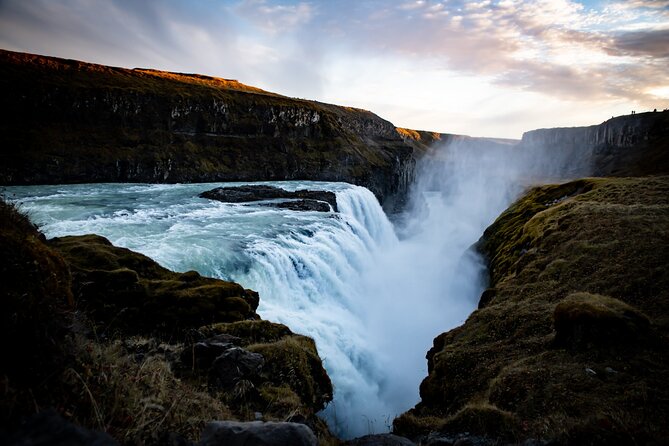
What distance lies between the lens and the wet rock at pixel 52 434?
2775 millimetres

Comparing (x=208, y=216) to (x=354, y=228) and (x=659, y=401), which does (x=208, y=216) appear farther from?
(x=659, y=401)

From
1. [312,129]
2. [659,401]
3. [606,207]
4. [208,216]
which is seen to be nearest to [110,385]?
[659,401]

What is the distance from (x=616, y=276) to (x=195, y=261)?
67.9ft

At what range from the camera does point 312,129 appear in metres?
108

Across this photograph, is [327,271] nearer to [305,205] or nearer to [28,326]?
[305,205]

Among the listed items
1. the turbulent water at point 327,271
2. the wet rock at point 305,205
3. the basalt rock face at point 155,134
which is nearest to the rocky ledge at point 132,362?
the turbulent water at point 327,271

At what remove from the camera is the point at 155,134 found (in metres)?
82.6

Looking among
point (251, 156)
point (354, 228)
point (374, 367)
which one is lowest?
point (374, 367)

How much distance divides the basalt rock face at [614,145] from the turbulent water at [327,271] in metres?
64.4

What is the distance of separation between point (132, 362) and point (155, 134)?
86969 millimetres

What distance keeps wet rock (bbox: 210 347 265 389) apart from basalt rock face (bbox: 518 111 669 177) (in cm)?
8894

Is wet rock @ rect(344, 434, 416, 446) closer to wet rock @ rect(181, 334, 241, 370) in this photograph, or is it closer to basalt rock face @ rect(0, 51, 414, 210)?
wet rock @ rect(181, 334, 241, 370)

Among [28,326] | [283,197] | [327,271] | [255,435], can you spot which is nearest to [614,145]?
[283,197]

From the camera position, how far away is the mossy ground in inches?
312
